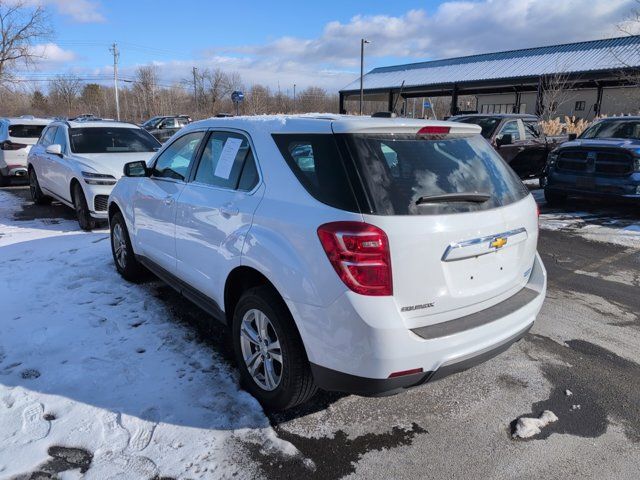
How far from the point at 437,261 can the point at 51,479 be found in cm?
224

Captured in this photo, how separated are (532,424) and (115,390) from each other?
104 inches

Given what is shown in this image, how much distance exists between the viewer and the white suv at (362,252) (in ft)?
7.81

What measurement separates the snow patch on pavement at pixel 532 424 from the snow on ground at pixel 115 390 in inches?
53.6

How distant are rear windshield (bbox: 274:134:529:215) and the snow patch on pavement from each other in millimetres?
1347

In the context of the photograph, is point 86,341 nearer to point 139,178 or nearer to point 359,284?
point 139,178

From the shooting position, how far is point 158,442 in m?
2.68

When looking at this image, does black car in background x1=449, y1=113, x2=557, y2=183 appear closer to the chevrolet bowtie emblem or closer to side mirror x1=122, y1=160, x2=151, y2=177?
side mirror x1=122, y1=160, x2=151, y2=177

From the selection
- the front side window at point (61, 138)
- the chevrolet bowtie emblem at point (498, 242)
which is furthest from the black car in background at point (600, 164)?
the front side window at point (61, 138)

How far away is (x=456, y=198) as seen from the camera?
266 centimetres

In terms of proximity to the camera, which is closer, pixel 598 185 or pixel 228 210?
pixel 228 210

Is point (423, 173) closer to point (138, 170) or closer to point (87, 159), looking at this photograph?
point (138, 170)

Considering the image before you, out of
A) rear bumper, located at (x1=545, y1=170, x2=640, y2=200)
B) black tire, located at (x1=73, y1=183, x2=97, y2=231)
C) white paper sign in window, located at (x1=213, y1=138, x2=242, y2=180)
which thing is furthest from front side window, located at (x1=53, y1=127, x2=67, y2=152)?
rear bumper, located at (x1=545, y1=170, x2=640, y2=200)

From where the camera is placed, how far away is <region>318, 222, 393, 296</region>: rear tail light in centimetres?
235

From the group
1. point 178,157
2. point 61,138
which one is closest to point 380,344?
point 178,157
